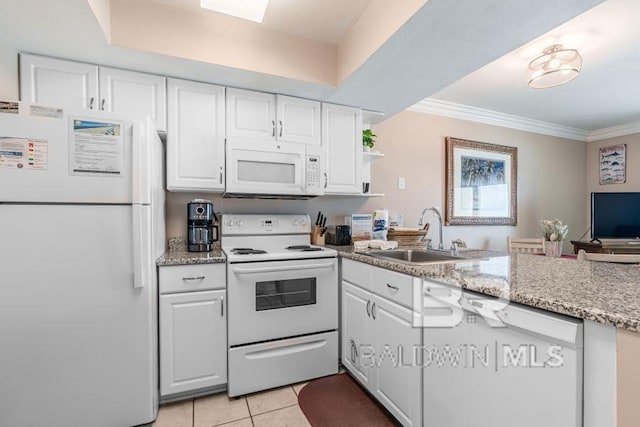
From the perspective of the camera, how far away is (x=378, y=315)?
162 cm

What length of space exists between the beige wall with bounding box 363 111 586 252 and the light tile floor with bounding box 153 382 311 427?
1815 mm

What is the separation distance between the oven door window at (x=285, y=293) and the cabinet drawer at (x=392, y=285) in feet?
1.54

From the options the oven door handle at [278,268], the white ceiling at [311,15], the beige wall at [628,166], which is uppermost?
the white ceiling at [311,15]

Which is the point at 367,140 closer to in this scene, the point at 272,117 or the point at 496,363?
the point at 272,117

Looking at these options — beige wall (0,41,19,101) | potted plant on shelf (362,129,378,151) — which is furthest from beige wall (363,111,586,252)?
beige wall (0,41,19,101)

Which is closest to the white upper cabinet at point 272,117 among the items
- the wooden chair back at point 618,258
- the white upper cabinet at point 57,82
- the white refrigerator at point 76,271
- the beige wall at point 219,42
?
the beige wall at point 219,42

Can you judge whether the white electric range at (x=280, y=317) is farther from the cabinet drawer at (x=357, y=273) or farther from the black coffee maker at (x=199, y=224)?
the black coffee maker at (x=199, y=224)

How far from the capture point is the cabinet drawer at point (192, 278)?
1.65 meters

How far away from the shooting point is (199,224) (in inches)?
78.7

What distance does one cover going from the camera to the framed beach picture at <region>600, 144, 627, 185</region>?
3900 mm

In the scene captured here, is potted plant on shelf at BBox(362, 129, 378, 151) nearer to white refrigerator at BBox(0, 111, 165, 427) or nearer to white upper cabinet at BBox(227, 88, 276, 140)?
white upper cabinet at BBox(227, 88, 276, 140)

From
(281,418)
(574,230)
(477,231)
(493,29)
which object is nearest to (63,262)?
(281,418)

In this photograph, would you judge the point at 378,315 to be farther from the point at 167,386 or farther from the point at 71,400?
the point at 71,400

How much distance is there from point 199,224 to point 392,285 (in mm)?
1343
